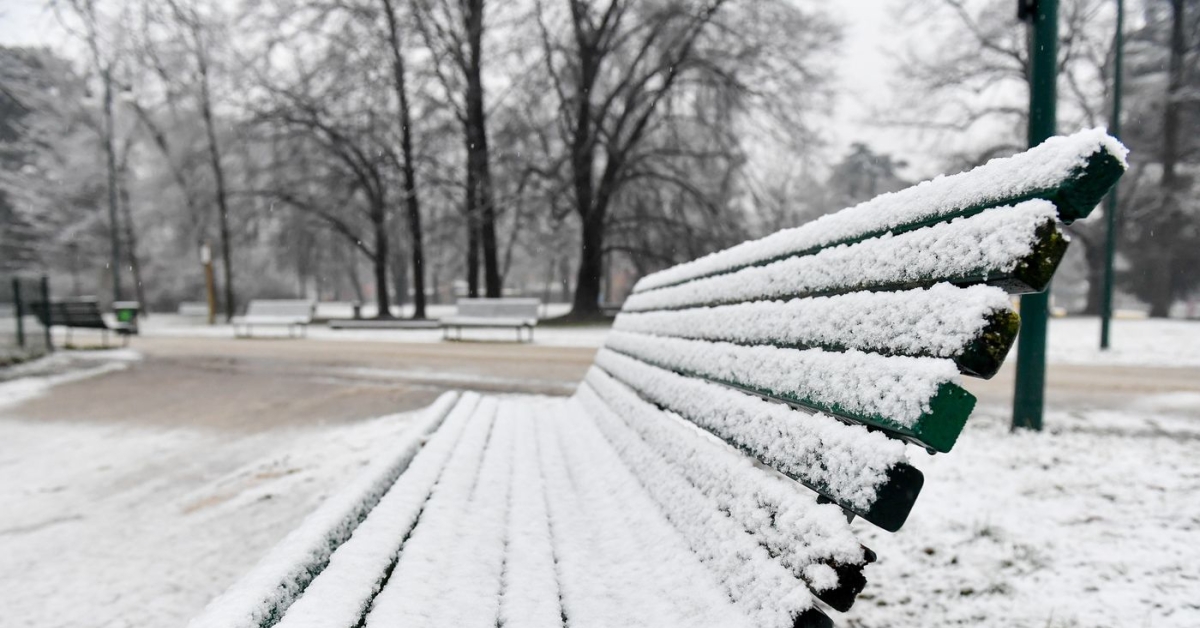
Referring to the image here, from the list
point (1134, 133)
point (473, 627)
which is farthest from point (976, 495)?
point (1134, 133)

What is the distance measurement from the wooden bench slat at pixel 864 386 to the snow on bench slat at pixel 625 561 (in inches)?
15.3

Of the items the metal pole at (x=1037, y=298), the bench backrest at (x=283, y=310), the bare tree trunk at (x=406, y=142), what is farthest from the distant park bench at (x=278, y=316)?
the metal pole at (x=1037, y=298)

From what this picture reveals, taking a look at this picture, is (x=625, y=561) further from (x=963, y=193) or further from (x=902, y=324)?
(x=963, y=193)

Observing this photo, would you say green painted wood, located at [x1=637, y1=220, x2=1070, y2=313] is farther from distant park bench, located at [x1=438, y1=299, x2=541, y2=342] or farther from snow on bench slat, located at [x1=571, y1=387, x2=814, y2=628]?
distant park bench, located at [x1=438, y1=299, x2=541, y2=342]

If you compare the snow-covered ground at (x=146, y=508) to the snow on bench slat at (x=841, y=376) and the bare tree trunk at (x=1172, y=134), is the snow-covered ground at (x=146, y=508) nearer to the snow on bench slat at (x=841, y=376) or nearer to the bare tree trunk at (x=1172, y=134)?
the snow on bench slat at (x=841, y=376)

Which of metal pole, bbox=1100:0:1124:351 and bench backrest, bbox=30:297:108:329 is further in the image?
bench backrest, bbox=30:297:108:329

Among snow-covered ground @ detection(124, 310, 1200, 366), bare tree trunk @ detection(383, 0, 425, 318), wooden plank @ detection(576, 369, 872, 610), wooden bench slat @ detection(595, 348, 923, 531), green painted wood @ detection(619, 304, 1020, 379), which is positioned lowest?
snow-covered ground @ detection(124, 310, 1200, 366)

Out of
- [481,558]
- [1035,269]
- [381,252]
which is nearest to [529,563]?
[481,558]

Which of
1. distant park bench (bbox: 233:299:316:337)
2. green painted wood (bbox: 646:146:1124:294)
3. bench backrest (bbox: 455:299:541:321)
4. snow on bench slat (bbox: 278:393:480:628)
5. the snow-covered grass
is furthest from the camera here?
distant park bench (bbox: 233:299:316:337)

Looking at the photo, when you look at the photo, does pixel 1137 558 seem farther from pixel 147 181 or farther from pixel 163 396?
pixel 147 181

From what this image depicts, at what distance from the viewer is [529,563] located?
4.75 feet

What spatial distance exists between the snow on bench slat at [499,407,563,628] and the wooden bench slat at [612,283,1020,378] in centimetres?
72

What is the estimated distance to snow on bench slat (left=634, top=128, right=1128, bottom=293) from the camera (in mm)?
859

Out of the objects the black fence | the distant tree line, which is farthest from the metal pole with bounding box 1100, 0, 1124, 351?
the black fence
